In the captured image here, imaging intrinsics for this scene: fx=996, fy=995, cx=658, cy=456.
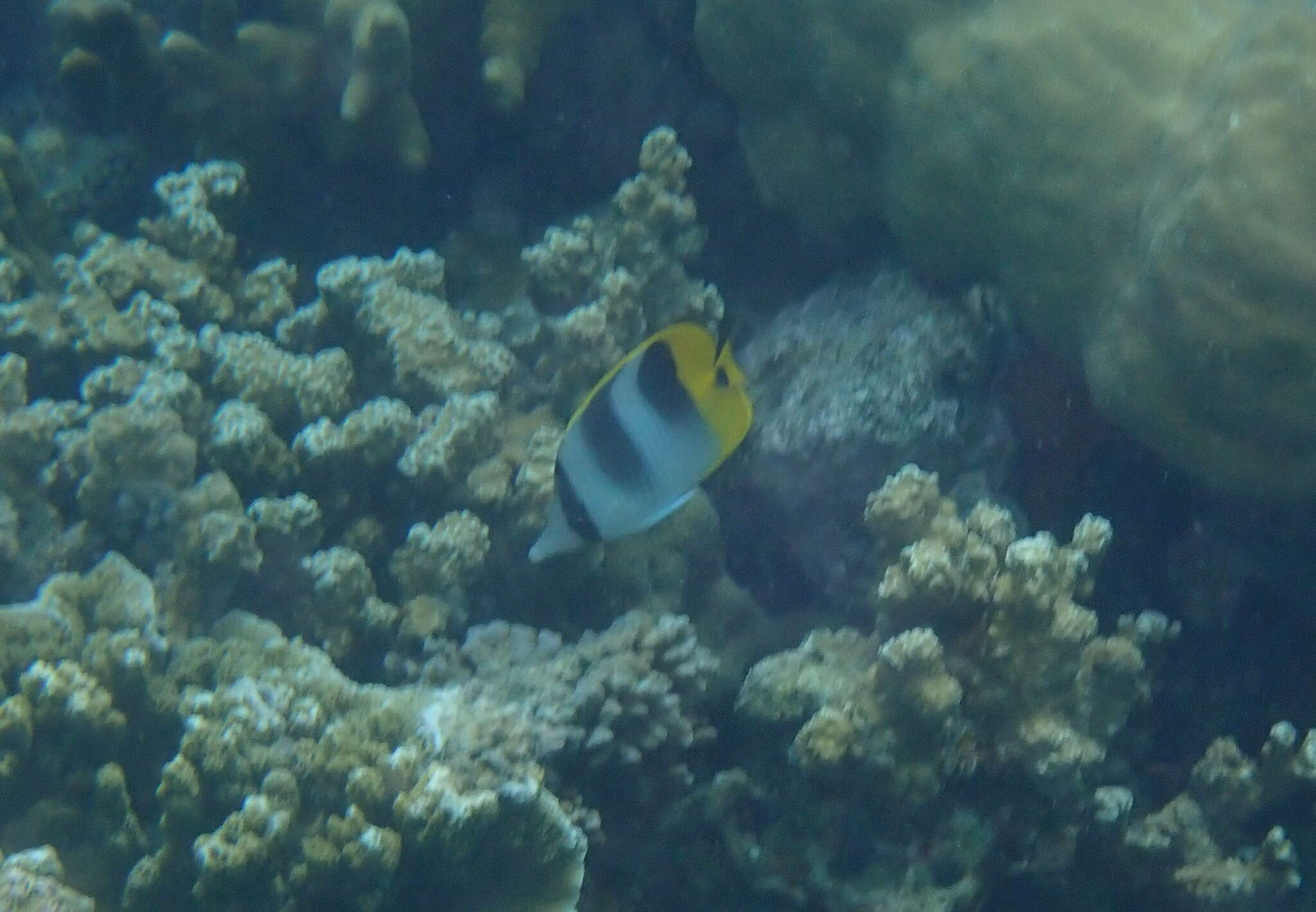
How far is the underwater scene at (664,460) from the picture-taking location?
2861 mm

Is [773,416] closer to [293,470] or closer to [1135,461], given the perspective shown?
[1135,461]

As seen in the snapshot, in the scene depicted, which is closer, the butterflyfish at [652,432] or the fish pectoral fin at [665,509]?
the butterflyfish at [652,432]

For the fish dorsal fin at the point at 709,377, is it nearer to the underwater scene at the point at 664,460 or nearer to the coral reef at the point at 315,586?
the underwater scene at the point at 664,460

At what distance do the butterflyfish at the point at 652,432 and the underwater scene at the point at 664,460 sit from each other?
0.01m

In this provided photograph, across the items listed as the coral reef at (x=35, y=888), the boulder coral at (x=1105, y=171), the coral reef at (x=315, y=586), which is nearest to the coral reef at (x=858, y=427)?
the boulder coral at (x=1105, y=171)

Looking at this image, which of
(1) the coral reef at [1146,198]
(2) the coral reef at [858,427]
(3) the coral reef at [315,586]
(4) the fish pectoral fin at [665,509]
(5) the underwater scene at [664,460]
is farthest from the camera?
(2) the coral reef at [858,427]

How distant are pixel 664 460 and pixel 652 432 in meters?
0.08

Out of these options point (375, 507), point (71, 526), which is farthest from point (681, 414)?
point (71, 526)

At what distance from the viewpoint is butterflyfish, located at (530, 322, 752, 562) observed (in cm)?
247

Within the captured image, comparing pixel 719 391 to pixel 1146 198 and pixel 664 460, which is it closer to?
pixel 664 460

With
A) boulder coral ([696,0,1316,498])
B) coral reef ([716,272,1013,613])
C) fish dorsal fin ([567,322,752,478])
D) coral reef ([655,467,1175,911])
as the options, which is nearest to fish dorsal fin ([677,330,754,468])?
fish dorsal fin ([567,322,752,478])

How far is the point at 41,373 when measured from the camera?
→ 4.07m

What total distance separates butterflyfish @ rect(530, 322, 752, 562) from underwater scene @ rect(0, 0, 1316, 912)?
0.01m

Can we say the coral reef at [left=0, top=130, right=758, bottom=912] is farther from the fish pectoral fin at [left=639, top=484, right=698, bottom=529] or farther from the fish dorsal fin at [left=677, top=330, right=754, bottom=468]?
the fish dorsal fin at [left=677, top=330, right=754, bottom=468]
